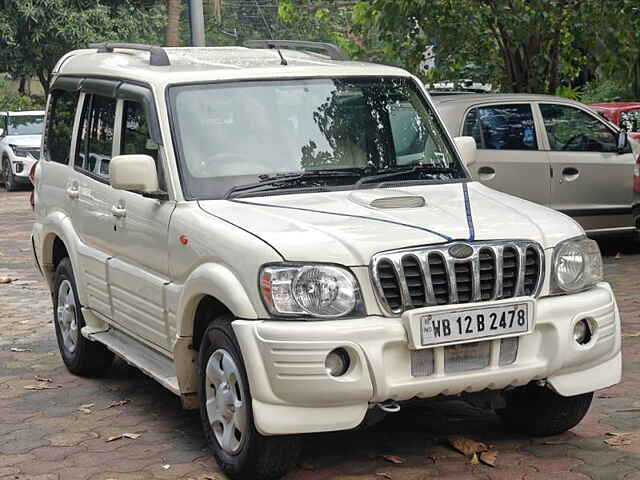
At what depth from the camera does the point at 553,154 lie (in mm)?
12414

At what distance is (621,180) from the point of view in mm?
12586

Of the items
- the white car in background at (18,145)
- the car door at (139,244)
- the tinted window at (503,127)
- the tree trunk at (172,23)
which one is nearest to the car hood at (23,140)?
the white car in background at (18,145)

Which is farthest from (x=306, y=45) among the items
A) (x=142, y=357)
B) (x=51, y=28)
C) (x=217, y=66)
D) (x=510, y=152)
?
(x=51, y=28)

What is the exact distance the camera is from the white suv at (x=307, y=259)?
514cm

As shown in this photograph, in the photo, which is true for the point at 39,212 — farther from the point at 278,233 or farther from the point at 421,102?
the point at 278,233

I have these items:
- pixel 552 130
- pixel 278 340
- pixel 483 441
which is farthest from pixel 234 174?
pixel 552 130

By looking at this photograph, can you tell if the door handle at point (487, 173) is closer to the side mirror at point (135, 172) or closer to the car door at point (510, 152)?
the car door at point (510, 152)

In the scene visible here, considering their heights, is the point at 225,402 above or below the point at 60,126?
below

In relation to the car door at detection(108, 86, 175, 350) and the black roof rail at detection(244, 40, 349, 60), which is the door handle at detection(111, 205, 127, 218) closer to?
the car door at detection(108, 86, 175, 350)

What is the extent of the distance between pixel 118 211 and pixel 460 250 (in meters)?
2.19

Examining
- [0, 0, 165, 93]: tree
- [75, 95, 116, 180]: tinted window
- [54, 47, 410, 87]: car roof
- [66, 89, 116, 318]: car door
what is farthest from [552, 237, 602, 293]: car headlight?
[0, 0, 165, 93]: tree

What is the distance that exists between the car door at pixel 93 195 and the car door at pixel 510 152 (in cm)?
530

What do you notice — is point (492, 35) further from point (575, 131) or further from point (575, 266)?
point (575, 266)

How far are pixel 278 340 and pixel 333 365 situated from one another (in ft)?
0.80
